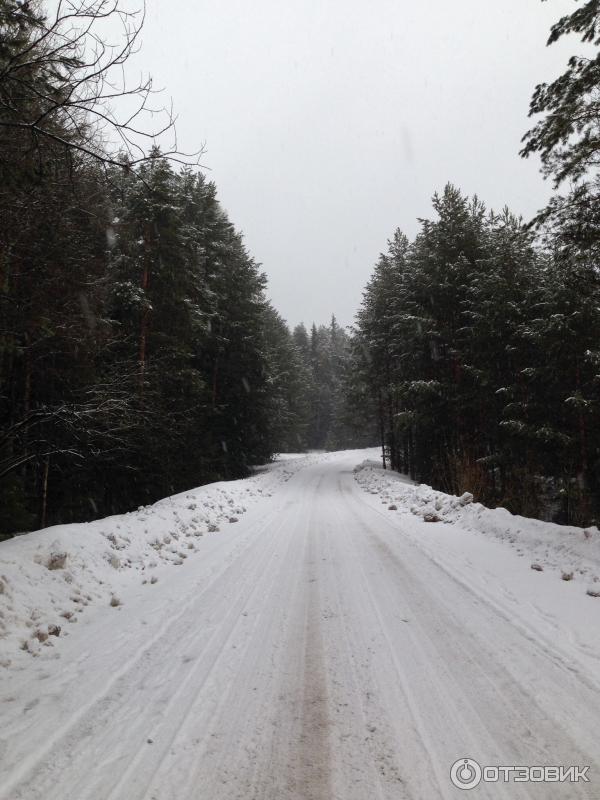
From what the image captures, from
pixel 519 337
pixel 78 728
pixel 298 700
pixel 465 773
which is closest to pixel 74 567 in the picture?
pixel 78 728

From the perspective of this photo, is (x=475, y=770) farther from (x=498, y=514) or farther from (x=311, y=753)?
(x=498, y=514)

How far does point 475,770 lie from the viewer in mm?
2334

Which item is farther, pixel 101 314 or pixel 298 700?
pixel 101 314

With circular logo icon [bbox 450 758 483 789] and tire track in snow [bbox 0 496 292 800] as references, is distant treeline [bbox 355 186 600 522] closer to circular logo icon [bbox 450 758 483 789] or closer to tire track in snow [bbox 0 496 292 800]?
circular logo icon [bbox 450 758 483 789]

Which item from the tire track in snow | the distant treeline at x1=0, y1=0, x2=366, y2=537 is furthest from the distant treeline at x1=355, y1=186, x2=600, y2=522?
the tire track in snow

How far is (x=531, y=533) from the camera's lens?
7328mm

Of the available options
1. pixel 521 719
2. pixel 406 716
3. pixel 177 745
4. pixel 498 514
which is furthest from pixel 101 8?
pixel 498 514

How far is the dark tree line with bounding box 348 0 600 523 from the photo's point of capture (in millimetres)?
7023

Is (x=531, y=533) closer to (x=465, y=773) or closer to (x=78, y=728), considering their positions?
(x=465, y=773)

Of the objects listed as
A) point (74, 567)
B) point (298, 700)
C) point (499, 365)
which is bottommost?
point (298, 700)

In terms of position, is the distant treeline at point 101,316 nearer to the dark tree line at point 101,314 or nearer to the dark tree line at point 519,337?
the dark tree line at point 101,314

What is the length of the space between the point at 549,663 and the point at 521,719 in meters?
0.93

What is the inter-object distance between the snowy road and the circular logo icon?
0.04 meters

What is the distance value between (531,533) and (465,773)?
5.91 metres
